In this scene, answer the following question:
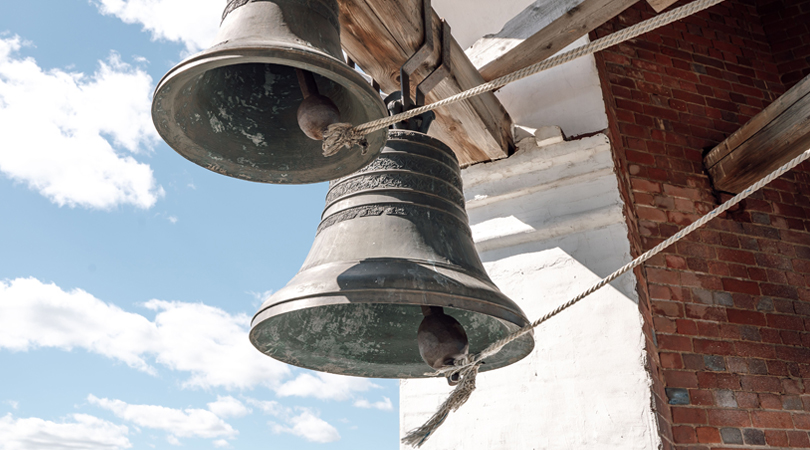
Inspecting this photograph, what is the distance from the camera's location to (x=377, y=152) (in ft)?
4.47

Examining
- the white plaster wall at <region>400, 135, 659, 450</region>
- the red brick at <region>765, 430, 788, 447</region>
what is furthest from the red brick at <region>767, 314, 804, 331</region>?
the white plaster wall at <region>400, 135, 659, 450</region>

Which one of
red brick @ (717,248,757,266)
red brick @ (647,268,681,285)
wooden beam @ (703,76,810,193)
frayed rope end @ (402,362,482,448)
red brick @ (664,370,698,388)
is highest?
wooden beam @ (703,76,810,193)

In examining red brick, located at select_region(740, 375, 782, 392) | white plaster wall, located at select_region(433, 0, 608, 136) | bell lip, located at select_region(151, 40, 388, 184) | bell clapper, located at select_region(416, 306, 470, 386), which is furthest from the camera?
white plaster wall, located at select_region(433, 0, 608, 136)

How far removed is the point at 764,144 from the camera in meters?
2.68

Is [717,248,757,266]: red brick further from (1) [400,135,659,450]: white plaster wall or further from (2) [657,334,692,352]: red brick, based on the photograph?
(1) [400,135,659,450]: white plaster wall

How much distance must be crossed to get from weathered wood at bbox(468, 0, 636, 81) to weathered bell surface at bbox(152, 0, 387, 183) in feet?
3.35

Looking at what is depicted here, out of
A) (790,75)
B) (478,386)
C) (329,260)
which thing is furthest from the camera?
(790,75)

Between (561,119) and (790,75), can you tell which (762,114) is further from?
(790,75)

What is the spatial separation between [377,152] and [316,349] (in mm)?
580

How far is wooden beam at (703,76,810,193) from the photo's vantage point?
2527 millimetres

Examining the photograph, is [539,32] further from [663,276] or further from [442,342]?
[442,342]

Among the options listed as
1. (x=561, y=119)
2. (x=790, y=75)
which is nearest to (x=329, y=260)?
(x=561, y=119)

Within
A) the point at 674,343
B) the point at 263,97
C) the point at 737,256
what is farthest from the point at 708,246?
the point at 263,97

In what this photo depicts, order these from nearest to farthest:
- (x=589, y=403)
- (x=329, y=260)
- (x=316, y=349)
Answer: (x=329, y=260), (x=316, y=349), (x=589, y=403)
